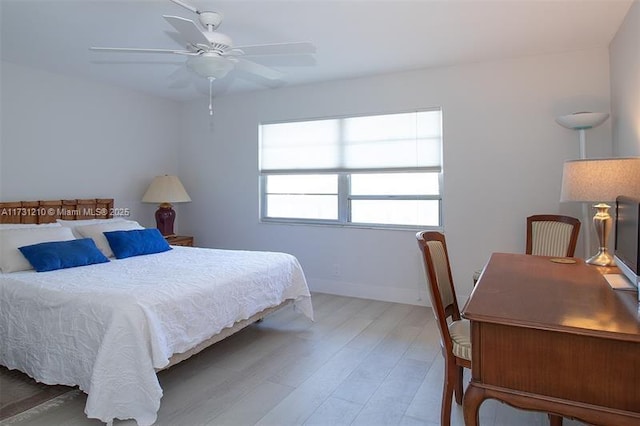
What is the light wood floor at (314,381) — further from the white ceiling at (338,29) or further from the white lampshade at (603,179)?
the white ceiling at (338,29)

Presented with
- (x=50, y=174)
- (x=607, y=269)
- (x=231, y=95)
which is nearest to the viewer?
(x=607, y=269)

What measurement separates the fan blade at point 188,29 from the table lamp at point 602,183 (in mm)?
2263

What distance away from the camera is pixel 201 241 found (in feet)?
18.2

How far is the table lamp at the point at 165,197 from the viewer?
187 inches

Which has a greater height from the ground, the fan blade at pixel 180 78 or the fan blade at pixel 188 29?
the fan blade at pixel 180 78

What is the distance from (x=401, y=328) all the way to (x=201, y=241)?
3227mm

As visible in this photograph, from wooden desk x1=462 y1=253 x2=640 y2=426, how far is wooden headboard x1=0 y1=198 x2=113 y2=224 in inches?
165

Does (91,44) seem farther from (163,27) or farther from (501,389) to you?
(501,389)

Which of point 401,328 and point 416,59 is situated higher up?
point 416,59

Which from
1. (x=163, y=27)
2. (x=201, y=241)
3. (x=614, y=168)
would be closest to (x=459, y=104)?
(x=614, y=168)

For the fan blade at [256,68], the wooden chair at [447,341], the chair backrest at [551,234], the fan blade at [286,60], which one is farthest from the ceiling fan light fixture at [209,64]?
the chair backrest at [551,234]

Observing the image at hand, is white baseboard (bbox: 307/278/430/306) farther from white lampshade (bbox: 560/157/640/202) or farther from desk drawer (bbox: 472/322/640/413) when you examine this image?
desk drawer (bbox: 472/322/640/413)

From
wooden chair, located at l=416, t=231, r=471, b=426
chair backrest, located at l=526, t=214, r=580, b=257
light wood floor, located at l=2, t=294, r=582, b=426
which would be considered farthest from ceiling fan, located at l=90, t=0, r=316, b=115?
chair backrest, located at l=526, t=214, r=580, b=257

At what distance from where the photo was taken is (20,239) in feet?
10.3
